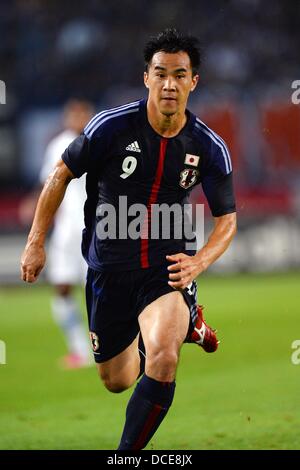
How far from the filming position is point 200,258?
4629 mm

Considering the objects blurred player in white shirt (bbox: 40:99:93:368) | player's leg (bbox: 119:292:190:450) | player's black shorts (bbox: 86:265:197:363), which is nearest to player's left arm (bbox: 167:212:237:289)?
player's black shorts (bbox: 86:265:197:363)

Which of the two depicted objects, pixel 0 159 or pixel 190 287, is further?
pixel 0 159

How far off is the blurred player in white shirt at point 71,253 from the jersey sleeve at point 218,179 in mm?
3818

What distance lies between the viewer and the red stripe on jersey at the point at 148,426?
4.43m

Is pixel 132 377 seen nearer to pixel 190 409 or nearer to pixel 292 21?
pixel 190 409

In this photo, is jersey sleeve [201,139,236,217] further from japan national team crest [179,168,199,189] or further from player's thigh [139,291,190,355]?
player's thigh [139,291,190,355]

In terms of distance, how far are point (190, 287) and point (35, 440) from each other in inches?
56.1

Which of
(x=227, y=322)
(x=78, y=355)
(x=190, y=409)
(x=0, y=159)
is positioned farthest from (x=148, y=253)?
(x=0, y=159)

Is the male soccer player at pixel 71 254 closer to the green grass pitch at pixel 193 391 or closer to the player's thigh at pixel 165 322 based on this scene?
the green grass pitch at pixel 193 391

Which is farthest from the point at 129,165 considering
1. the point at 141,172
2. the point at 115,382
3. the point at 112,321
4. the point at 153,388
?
the point at 115,382

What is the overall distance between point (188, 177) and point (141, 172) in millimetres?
235

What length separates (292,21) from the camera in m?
18.6

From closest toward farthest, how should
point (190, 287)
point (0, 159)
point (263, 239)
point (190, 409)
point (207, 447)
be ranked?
point (190, 287) < point (207, 447) < point (190, 409) < point (263, 239) < point (0, 159)

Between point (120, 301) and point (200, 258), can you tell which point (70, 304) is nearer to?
point (120, 301)
